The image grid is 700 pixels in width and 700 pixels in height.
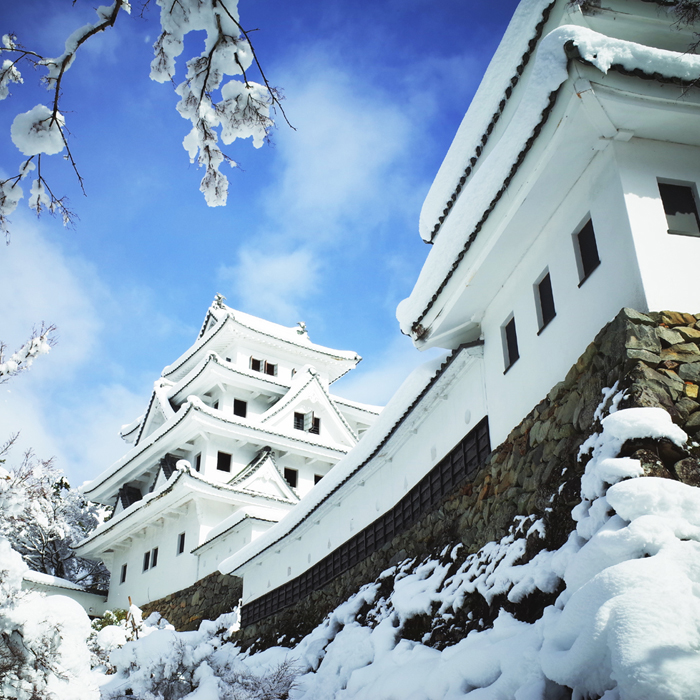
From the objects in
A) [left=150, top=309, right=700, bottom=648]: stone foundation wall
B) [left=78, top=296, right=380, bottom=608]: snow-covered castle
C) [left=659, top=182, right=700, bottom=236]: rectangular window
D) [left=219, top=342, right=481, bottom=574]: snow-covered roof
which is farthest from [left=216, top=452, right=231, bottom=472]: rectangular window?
[left=659, top=182, right=700, bottom=236]: rectangular window

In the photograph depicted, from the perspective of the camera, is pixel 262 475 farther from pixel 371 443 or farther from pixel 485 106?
pixel 485 106

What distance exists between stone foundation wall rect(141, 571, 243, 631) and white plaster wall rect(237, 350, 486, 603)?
2234 mm

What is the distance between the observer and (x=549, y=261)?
7273 millimetres

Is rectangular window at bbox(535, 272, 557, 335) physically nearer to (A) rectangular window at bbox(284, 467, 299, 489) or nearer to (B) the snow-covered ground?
(B) the snow-covered ground

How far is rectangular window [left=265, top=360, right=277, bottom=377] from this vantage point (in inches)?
1191

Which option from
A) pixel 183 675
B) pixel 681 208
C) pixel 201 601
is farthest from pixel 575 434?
pixel 201 601

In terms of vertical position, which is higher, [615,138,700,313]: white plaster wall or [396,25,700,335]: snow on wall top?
[396,25,700,335]: snow on wall top

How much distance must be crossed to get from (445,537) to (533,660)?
13.1 feet

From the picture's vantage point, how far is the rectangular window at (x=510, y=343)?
8.02 meters

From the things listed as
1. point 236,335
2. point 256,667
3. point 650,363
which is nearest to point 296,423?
point 236,335

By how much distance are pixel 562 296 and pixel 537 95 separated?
203 centimetres

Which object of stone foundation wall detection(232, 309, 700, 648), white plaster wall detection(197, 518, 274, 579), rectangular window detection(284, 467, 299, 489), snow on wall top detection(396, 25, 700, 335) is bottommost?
stone foundation wall detection(232, 309, 700, 648)

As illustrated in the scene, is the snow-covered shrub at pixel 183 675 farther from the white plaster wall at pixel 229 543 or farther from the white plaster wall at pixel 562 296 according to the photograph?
the white plaster wall at pixel 229 543

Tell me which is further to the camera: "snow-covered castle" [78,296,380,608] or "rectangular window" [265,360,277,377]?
"rectangular window" [265,360,277,377]
